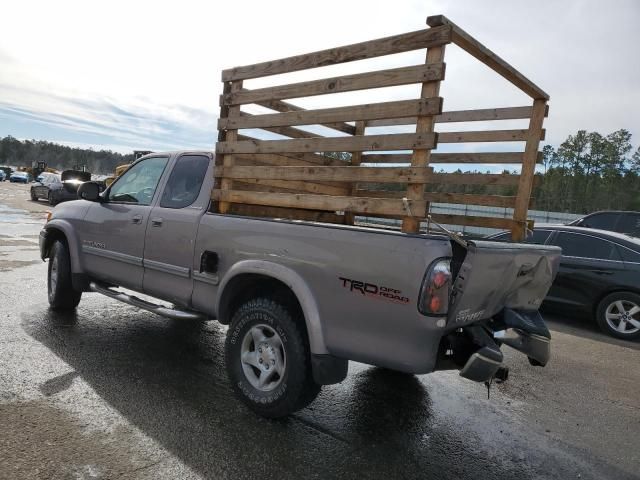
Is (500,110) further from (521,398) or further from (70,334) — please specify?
(70,334)

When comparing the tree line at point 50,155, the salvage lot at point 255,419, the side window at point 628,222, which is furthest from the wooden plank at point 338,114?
the tree line at point 50,155

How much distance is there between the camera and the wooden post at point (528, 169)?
410 centimetres

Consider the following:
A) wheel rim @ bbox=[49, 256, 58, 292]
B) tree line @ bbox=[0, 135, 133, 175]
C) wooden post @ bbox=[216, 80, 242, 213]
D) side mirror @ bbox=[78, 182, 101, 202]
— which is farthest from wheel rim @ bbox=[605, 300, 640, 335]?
→ tree line @ bbox=[0, 135, 133, 175]

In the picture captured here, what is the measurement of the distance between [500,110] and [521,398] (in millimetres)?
2603

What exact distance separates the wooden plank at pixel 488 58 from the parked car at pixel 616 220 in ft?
24.0

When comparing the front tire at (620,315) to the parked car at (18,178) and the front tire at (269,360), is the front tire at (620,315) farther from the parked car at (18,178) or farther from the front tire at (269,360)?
the parked car at (18,178)

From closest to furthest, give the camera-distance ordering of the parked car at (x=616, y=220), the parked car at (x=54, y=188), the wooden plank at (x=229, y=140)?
the wooden plank at (x=229, y=140)
the parked car at (x=616, y=220)
the parked car at (x=54, y=188)

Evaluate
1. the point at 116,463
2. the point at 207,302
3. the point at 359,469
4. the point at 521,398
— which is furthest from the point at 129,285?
the point at 521,398

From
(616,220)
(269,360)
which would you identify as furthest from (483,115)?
(616,220)

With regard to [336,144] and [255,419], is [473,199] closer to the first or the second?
[336,144]

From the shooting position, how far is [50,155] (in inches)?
5655

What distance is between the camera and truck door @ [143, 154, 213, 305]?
404 cm

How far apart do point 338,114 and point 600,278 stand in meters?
5.48

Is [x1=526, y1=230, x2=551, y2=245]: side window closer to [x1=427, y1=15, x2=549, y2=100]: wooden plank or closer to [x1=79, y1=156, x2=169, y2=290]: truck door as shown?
[x1=427, y1=15, x2=549, y2=100]: wooden plank
